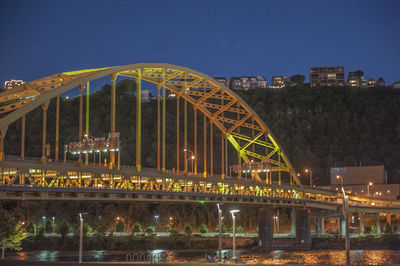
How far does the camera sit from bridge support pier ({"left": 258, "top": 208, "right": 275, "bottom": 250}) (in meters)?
93.4

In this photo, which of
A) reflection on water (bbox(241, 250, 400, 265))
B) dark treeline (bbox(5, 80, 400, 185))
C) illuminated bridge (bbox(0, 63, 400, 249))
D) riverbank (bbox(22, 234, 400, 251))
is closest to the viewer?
illuminated bridge (bbox(0, 63, 400, 249))

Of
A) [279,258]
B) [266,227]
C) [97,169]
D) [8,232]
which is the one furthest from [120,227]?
[97,169]

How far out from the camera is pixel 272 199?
268 feet

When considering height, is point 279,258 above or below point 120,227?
below

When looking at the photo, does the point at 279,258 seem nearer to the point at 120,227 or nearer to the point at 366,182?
the point at 120,227

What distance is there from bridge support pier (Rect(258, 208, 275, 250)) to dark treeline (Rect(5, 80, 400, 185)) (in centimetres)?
5225

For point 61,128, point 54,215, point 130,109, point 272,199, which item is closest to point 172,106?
point 130,109

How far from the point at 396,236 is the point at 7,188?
84044mm

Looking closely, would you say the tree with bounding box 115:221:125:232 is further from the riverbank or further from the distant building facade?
the distant building facade

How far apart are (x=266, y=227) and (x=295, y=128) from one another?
90.5 m

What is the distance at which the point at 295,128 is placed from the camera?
181 meters

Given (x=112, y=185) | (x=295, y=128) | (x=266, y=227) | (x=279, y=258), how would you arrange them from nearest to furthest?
(x=112, y=185) → (x=279, y=258) → (x=266, y=227) → (x=295, y=128)

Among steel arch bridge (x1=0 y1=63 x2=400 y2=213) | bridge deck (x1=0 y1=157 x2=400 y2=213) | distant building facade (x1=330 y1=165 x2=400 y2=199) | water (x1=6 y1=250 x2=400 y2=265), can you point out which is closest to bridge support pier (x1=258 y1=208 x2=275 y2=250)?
water (x1=6 y1=250 x2=400 y2=265)

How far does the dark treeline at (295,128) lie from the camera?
141 m
